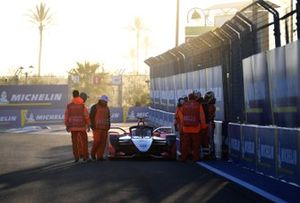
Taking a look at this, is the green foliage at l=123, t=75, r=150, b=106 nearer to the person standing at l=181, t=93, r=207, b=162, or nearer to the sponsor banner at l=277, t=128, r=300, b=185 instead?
the person standing at l=181, t=93, r=207, b=162

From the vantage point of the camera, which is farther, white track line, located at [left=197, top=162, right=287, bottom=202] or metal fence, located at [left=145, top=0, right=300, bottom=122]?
metal fence, located at [left=145, top=0, right=300, bottom=122]

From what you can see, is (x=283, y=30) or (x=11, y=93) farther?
(x=11, y=93)

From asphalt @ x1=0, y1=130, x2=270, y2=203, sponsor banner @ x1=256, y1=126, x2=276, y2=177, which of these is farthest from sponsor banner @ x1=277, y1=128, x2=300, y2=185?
asphalt @ x1=0, y1=130, x2=270, y2=203

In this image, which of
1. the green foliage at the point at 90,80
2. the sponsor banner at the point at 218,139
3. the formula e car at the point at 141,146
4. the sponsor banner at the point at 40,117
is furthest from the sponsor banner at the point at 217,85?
the green foliage at the point at 90,80

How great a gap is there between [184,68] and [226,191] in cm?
1812

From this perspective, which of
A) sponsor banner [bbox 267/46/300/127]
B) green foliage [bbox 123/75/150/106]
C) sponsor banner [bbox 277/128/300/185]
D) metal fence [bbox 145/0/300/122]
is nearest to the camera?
sponsor banner [bbox 277/128/300/185]

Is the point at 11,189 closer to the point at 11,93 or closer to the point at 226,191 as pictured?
the point at 226,191

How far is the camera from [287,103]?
14.0m

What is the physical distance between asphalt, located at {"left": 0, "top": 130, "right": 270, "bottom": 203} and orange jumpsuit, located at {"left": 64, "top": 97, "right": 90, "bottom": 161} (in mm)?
402

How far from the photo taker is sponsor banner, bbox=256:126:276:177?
13.1 meters

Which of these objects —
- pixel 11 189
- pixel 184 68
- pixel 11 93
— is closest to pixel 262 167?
pixel 11 189

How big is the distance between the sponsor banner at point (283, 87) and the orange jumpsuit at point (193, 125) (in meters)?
2.43

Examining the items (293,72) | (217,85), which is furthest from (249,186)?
(217,85)

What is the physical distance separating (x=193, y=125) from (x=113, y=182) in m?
5.27
